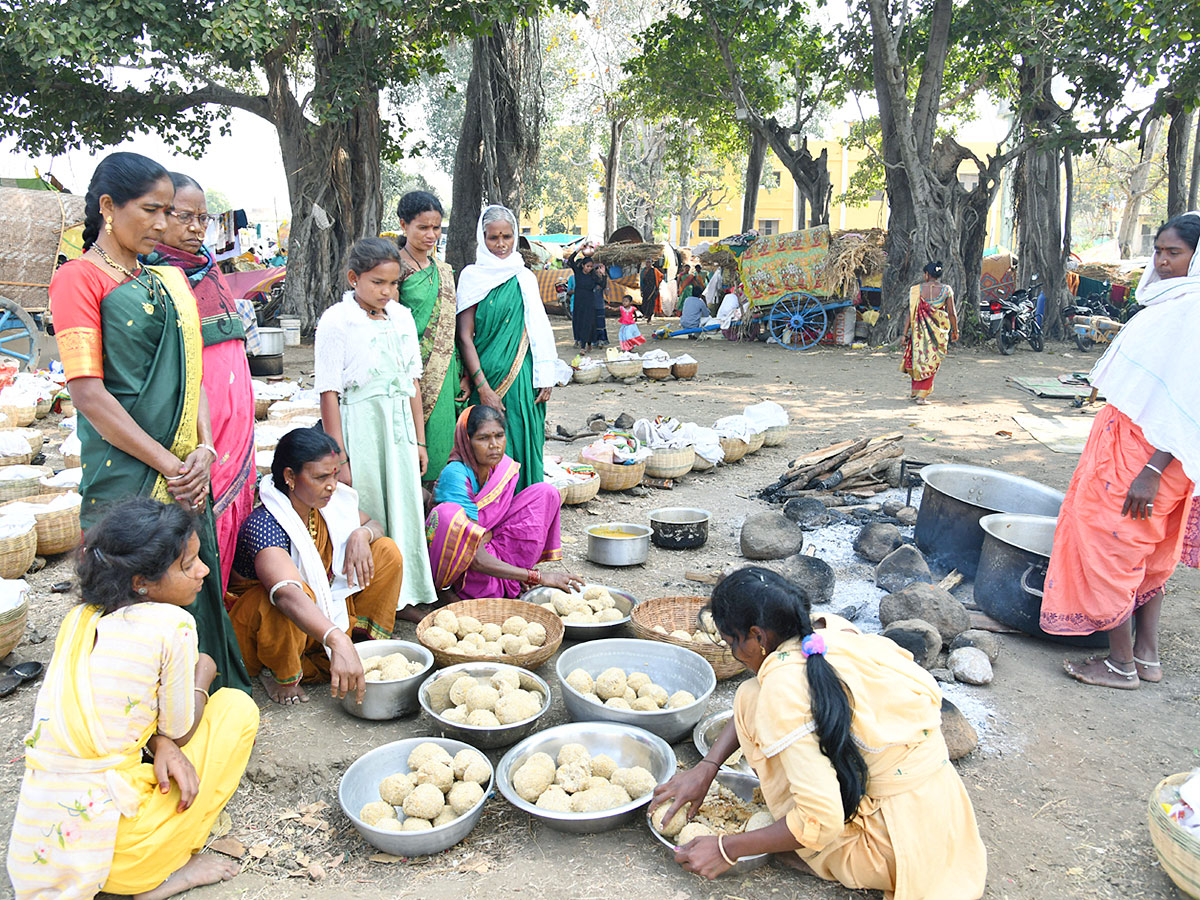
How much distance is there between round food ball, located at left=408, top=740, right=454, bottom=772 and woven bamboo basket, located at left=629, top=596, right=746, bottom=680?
3.24ft

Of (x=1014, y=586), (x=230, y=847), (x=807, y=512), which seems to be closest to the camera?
(x=230, y=847)

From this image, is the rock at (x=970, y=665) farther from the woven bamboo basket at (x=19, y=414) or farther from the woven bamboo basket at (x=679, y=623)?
the woven bamboo basket at (x=19, y=414)

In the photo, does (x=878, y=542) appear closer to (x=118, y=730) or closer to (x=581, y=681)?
(x=581, y=681)

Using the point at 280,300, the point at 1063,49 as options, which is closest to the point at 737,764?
the point at 1063,49

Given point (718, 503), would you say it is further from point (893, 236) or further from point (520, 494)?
point (893, 236)

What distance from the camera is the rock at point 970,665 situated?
3.14 m

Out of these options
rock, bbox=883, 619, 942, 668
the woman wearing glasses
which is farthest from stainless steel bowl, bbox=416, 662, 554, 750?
rock, bbox=883, 619, 942, 668

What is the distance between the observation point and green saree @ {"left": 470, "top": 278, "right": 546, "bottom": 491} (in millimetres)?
4172

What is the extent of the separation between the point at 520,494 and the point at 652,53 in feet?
49.5

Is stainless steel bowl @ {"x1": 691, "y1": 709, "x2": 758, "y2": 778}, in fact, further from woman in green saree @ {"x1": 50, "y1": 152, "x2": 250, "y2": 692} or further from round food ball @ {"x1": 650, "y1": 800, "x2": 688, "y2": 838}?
woman in green saree @ {"x1": 50, "y1": 152, "x2": 250, "y2": 692}

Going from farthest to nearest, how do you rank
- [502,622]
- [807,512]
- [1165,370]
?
[807,512] → [502,622] → [1165,370]

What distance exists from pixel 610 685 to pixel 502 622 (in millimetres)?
814

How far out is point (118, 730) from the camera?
74.7 inches

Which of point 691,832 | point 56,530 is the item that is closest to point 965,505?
point 691,832
